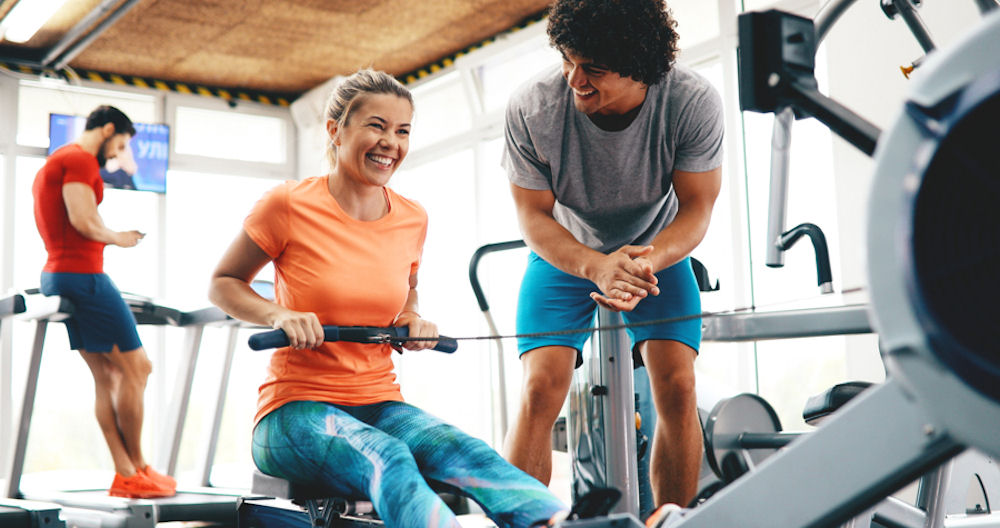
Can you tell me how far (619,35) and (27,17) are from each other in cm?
505

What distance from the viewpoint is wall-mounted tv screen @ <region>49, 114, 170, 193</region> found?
6562 mm

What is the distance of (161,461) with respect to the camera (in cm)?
476

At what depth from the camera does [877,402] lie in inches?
34.8

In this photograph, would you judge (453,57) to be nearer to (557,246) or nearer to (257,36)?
(257,36)

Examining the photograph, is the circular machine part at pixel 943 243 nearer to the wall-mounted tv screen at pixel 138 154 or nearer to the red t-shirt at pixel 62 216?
the red t-shirt at pixel 62 216

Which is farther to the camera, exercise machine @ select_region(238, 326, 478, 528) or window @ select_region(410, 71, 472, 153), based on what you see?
window @ select_region(410, 71, 472, 153)

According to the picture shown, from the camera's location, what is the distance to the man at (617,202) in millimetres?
1863

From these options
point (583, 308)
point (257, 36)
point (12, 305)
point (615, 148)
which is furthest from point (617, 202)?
point (257, 36)

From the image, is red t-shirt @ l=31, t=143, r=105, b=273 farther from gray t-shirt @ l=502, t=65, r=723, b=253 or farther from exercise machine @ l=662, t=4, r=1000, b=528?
exercise machine @ l=662, t=4, r=1000, b=528

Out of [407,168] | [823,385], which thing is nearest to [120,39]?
[407,168]

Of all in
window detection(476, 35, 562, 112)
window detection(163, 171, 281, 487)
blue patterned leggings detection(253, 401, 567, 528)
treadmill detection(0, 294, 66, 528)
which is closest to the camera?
blue patterned leggings detection(253, 401, 567, 528)

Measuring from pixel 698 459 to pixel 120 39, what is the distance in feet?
18.2

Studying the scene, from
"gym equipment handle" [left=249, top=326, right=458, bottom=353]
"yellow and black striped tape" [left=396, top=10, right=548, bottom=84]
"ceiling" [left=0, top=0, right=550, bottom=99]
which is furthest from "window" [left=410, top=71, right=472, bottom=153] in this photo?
"gym equipment handle" [left=249, top=326, right=458, bottom=353]

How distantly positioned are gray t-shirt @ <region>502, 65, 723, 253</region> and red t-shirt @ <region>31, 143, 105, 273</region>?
2.32 meters
